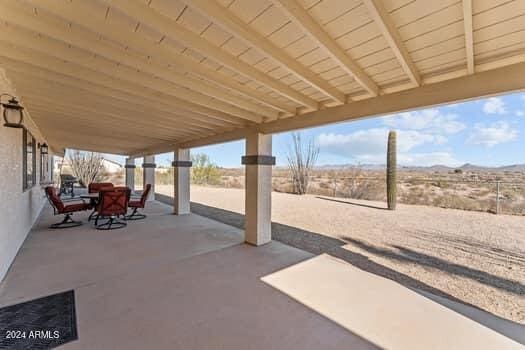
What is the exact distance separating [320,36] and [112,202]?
5775 mm

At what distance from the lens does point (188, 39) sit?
1882 millimetres

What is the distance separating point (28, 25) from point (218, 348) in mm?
2863

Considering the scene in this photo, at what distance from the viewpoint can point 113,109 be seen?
4.01m

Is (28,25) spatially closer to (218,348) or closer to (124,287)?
(124,287)

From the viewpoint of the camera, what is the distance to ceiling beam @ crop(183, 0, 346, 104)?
1531 millimetres

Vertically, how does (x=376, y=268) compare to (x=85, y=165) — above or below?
below

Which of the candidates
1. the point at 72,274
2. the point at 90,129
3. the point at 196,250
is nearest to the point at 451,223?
the point at 196,250

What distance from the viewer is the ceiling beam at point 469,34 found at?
139 cm

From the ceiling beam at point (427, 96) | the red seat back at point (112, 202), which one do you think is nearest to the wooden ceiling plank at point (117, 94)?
the ceiling beam at point (427, 96)

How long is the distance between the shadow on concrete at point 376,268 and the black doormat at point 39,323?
3.34m

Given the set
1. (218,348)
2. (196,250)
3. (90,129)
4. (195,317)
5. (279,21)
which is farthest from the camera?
(90,129)

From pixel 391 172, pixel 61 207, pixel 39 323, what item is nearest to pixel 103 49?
pixel 39 323

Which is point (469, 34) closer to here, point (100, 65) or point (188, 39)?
point (188, 39)

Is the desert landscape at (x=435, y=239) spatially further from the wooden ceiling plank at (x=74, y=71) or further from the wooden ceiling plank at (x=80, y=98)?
the wooden ceiling plank at (x=74, y=71)
